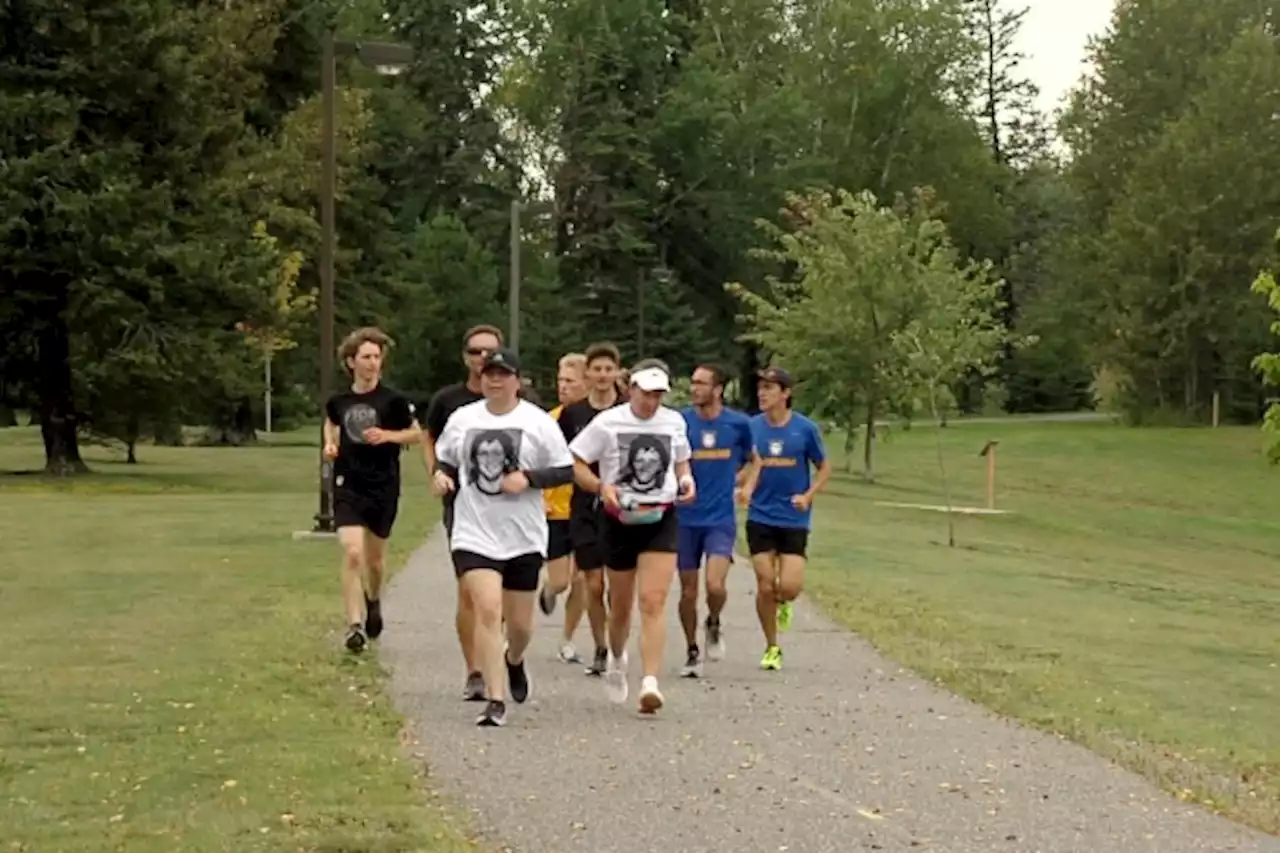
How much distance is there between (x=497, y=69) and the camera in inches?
3098

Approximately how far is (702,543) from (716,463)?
1.59 feet

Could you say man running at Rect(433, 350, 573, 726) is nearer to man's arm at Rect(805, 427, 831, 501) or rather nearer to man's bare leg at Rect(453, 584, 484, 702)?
man's bare leg at Rect(453, 584, 484, 702)

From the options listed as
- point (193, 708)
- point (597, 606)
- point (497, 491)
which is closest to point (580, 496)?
point (597, 606)

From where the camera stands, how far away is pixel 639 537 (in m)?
10.6

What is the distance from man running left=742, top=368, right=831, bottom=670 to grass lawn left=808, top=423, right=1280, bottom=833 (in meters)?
1.03

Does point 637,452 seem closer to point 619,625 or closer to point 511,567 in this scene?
point 511,567

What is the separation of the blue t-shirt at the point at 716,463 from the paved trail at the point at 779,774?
0.95m

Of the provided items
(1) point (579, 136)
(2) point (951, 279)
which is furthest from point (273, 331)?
(1) point (579, 136)

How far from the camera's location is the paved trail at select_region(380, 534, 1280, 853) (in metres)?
7.43

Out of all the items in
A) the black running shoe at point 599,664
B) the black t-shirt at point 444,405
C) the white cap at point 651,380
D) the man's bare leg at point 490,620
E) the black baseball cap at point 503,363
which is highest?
the black baseball cap at point 503,363

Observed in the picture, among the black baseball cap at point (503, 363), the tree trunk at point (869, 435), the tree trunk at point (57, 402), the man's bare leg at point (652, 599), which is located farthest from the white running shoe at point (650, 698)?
the tree trunk at point (869, 435)

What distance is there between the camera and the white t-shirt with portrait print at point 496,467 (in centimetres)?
991

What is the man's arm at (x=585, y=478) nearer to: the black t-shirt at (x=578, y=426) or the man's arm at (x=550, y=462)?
the man's arm at (x=550, y=462)

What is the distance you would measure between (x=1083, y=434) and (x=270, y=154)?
31092 millimetres
